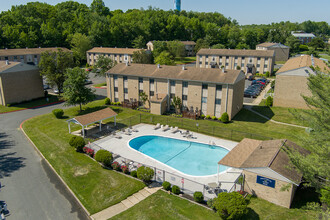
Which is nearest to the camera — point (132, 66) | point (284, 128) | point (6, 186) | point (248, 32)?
point (6, 186)

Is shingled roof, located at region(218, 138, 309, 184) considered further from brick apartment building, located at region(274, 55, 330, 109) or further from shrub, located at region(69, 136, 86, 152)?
brick apartment building, located at region(274, 55, 330, 109)

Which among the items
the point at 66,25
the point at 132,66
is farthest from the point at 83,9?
the point at 132,66

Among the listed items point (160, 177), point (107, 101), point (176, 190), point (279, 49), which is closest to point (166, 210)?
point (176, 190)

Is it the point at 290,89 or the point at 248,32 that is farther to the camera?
the point at 248,32

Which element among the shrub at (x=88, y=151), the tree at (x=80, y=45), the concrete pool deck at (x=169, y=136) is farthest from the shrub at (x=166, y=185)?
the tree at (x=80, y=45)

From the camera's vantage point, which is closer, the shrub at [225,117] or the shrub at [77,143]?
the shrub at [77,143]

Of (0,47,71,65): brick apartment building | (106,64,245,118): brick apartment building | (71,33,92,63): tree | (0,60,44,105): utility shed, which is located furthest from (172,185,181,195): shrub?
(71,33,92,63): tree

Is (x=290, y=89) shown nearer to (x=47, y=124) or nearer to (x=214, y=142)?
(x=214, y=142)

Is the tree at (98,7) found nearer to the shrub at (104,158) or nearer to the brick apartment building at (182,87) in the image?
the brick apartment building at (182,87)
